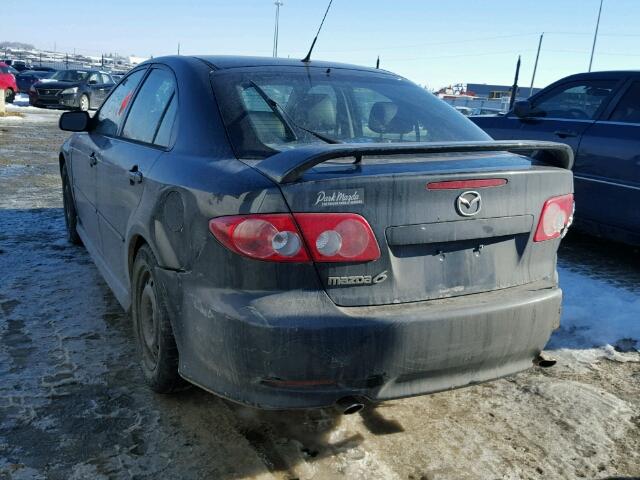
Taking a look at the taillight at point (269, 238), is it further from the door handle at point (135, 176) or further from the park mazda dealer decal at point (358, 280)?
the door handle at point (135, 176)

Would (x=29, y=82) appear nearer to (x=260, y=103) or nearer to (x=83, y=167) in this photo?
(x=83, y=167)

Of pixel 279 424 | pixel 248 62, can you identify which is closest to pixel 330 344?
pixel 279 424

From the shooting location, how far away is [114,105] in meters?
4.22

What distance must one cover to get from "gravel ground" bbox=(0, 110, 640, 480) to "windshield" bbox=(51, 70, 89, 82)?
931 inches

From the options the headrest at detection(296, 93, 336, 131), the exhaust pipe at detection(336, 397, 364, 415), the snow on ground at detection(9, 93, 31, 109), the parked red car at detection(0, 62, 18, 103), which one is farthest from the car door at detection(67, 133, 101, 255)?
the snow on ground at detection(9, 93, 31, 109)

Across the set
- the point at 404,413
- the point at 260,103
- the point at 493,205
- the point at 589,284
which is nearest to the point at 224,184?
the point at 260,103

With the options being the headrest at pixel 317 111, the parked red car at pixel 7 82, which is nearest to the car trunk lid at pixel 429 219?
the headrest at pixel 317 111

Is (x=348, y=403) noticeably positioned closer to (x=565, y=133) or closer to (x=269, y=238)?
(x=269, y=238)

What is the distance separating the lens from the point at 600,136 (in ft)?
17.6

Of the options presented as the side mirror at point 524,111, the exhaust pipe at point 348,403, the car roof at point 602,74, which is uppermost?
the car roof at point 602,74

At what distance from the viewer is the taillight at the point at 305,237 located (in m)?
2.12

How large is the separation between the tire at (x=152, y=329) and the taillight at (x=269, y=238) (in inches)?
24.3

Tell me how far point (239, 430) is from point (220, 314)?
73 cm

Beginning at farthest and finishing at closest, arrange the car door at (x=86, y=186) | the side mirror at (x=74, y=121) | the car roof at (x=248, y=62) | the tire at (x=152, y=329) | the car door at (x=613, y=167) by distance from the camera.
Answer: the car door at (x=613, y=167)
the side mirror at (x=74, y=121)
the car door at (x=86, y=186)
the car roof at (x=248, y=62)
the tire at (x=152, y=329)
